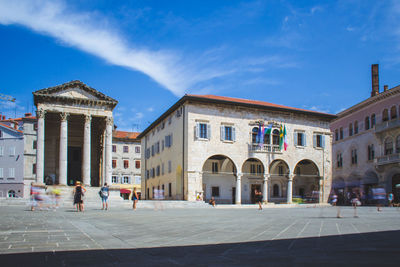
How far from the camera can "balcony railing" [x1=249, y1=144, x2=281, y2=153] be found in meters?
41.8

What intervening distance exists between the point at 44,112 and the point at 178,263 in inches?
1382

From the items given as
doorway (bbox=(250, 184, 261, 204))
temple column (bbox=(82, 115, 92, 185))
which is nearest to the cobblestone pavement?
temple column (bbox=(82, 115, 92, 185))

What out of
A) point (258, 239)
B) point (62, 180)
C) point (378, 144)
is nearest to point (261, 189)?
point (378, 144)

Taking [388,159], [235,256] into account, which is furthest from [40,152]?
[388,159]

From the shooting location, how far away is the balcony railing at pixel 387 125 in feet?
140

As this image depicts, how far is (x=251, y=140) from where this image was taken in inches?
1650

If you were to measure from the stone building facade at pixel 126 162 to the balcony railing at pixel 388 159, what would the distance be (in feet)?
131

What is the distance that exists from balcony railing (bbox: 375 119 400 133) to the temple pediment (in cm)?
2891

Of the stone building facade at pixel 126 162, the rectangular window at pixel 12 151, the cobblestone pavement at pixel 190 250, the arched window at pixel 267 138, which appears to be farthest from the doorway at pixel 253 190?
the cobblestone pavement at pixel 190 250

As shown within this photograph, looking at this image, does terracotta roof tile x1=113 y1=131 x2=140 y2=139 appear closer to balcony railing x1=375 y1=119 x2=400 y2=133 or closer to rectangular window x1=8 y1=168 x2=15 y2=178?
rectangular window x1=8 y1=168 x2=15 y2=178

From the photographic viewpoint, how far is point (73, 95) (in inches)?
1524

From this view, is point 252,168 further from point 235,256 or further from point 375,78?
point 235,256

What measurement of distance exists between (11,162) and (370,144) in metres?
47.2

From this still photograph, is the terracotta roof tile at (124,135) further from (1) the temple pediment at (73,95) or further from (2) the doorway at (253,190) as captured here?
(1) the temple pediment at (73,95)
